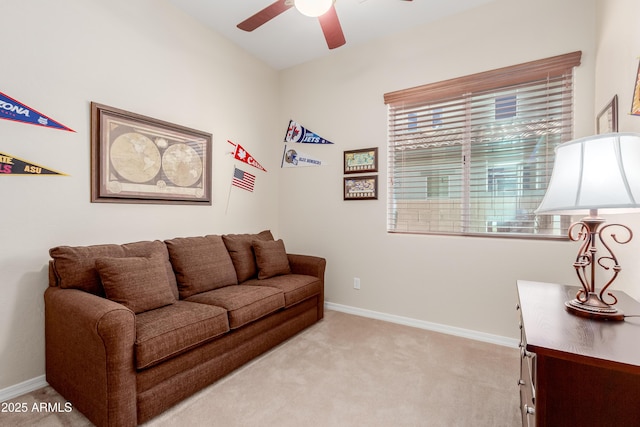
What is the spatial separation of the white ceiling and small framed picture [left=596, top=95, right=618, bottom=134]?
55.5 inches

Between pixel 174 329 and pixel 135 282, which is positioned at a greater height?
pixel 135 282

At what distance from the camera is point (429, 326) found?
292cm

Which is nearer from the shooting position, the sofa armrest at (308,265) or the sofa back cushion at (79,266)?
the sofa back cushion at (79,266)

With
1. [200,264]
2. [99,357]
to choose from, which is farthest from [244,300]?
[99,357]

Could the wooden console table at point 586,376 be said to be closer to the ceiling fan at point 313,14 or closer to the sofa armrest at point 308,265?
the ceiling fan at point 313,14

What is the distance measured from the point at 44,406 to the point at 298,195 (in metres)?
2.77

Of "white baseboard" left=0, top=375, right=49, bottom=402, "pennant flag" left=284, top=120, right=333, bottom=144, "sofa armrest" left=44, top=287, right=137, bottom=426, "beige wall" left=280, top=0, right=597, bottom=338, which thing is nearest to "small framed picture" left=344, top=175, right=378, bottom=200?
Answer: "beige wall" left=280, top=0, right=597, bottom=338

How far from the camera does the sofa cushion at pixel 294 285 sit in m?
2.59

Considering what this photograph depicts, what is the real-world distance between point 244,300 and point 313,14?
76.9 inches

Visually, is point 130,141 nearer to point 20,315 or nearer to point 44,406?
point 20,315

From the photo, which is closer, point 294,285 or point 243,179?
point 294,285

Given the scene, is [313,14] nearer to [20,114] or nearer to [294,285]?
[20,114]

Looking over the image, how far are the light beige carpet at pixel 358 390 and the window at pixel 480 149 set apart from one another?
3.64ft

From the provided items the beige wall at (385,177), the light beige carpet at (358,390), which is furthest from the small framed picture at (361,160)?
the light beige carpet at (358,390)
